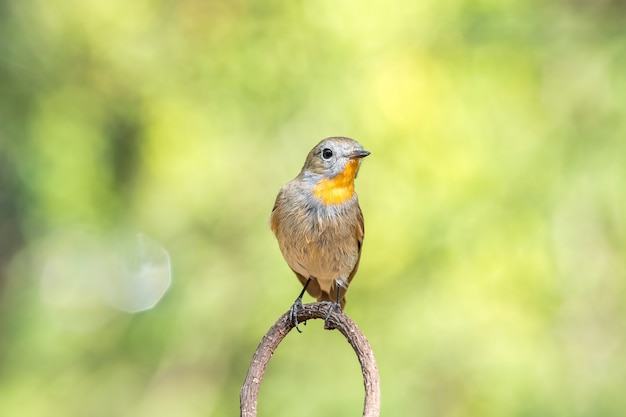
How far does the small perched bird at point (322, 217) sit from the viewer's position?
318 cm

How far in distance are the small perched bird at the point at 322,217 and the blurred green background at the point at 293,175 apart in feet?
6.67

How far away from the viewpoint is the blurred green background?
5316 mm

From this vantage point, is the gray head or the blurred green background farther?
the blurred green background

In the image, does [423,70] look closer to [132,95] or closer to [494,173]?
[494,173]

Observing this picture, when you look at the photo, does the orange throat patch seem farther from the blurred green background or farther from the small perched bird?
the blurred green background

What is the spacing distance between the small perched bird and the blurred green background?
2034 millimetres

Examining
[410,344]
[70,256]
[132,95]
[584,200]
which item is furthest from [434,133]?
[70,256]

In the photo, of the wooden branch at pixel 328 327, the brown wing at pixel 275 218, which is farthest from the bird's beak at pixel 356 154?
the wooden branch at pixel 328 327

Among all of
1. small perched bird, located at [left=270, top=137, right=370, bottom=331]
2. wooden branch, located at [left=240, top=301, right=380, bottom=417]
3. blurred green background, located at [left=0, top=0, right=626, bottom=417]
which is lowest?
wooden branch, located at [left=240, top=301, right=380, bottom=417]

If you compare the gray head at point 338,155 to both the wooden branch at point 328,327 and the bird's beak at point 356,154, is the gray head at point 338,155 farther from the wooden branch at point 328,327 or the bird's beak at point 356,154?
the wooden branch at point 328,327

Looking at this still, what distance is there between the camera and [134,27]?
20.2 ft

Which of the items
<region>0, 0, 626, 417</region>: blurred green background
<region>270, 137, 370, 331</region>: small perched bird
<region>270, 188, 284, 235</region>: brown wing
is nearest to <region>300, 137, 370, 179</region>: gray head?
<region>270, 137, 370, 331</region>: small perched bird

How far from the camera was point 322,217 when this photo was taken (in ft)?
10.8

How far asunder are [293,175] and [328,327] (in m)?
3.51
